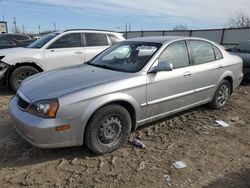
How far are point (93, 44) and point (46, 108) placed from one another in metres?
5.25

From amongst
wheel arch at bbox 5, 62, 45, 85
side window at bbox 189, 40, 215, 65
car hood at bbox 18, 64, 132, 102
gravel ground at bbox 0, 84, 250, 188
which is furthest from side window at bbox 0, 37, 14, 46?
side window at bbox 189, 40, 215, 65

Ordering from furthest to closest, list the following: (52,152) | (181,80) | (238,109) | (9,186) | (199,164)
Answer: (238,109), (181,80), (52,152), (199,164), (9,186)

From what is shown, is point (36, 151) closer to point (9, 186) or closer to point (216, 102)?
point (9, 186)

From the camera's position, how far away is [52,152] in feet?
12.8

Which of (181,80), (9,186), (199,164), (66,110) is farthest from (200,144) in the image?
(9,186)

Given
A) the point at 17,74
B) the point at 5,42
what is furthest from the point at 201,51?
the point at 5,42

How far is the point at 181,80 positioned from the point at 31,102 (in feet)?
8.06

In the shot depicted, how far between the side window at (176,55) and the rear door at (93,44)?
3.86 meters

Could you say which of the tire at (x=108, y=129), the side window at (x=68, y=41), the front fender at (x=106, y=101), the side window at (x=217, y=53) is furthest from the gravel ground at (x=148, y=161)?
the side window at (x=68, y=41)

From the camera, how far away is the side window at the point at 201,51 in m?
5.03

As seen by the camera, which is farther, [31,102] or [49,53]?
[49,53]

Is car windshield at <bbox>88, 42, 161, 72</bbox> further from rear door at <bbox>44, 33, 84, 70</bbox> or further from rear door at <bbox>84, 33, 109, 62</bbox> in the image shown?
rear door at <bbox>84, 33, 109, 62</bbox>

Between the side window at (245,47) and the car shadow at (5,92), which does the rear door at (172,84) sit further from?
the side window at (245,47)

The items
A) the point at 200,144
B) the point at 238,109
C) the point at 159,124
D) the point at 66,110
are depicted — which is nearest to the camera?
the point at 66,110
